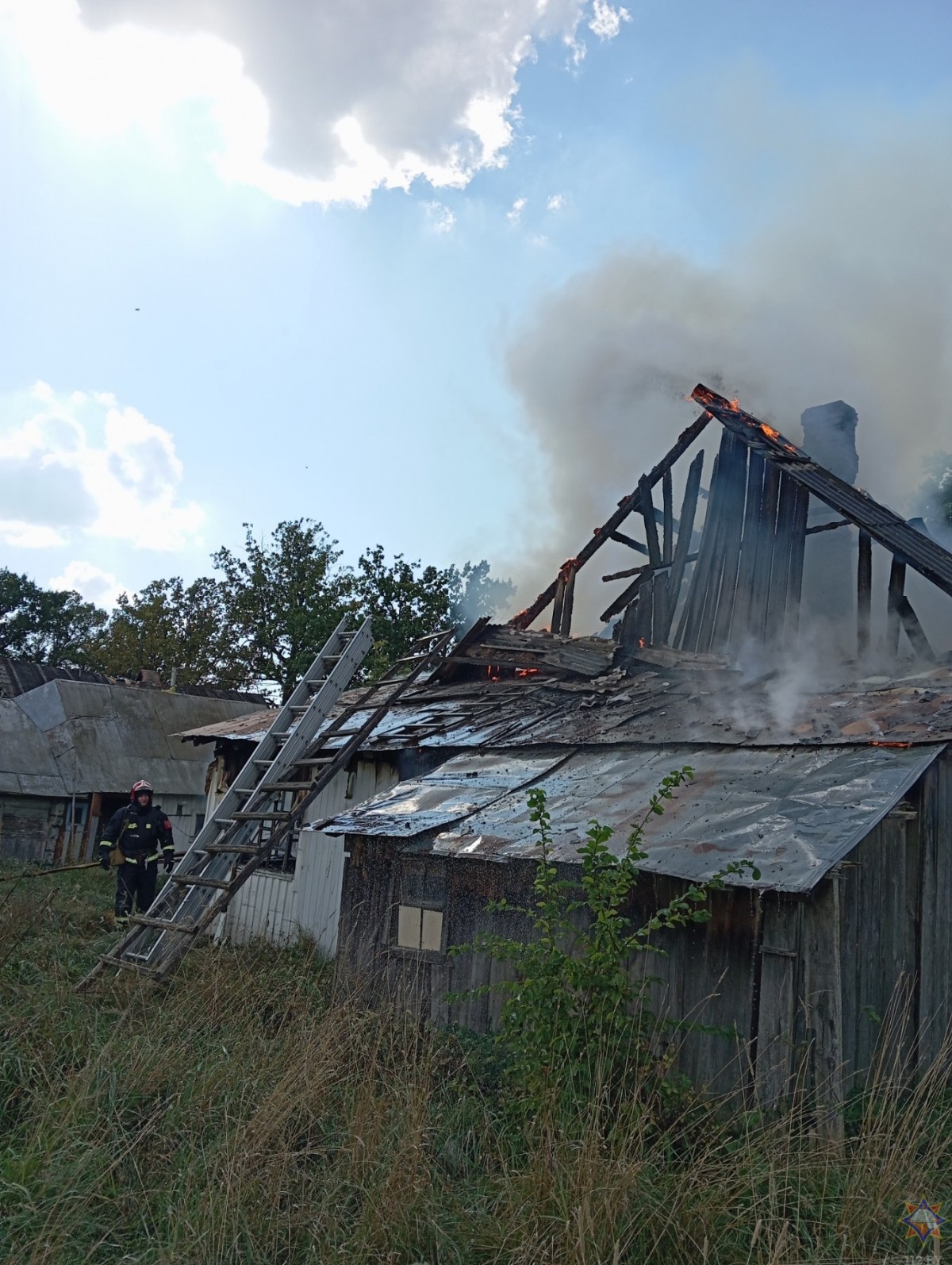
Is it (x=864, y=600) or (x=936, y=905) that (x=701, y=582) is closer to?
(x=864, y=600)

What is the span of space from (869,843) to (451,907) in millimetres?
3390

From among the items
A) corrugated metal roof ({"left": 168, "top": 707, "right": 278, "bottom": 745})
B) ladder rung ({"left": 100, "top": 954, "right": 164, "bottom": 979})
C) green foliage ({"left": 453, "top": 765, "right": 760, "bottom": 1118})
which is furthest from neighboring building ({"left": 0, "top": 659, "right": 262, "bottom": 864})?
green foliage ({"left": 453, "top": 765, "right": 760, "bottom": 1118})

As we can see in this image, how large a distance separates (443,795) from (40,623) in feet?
152

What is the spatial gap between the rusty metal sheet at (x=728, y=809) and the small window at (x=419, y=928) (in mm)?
777

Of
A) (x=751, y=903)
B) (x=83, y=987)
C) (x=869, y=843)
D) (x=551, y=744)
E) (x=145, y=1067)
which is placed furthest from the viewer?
(x=551, y=744)

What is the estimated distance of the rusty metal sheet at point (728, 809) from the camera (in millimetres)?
5500

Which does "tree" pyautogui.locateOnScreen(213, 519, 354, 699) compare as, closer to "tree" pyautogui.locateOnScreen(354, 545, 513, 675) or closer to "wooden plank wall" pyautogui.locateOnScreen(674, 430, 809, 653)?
"tree" pyautogui.locateOnScreen(354, 545, 513, 675)

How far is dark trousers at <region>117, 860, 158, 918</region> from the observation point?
1073 cm

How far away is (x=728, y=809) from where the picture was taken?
20.9 ft

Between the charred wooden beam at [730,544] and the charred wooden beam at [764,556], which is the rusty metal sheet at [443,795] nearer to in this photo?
the charred wooden beam at [730,544]

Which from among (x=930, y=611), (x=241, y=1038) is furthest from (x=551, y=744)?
(x=930, y=611)

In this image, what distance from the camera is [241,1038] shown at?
5.95 metres

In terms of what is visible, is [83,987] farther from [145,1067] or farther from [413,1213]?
[413,1213]

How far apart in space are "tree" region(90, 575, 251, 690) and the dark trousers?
27838 mm
